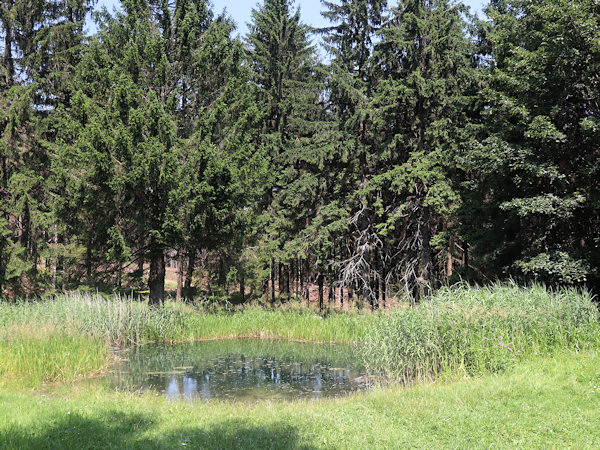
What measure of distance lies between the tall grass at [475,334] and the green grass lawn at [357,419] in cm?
84

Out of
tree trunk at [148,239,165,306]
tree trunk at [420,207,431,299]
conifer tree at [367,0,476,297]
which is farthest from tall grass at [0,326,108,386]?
tree trunk at [420,207,431,299]

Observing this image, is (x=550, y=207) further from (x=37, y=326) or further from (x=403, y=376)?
(x=37, y=326)

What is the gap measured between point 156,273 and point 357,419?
14199mm

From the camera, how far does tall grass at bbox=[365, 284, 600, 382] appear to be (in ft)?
27.6

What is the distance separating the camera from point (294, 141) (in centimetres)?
2547

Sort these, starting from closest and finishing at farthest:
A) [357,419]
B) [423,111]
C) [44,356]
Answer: [357,419]
[44,356]
[423,111]

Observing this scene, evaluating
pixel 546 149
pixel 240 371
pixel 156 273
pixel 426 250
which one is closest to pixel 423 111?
pixel 426 250

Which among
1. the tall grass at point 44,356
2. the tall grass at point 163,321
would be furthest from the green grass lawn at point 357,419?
the tall grass at point 163,321

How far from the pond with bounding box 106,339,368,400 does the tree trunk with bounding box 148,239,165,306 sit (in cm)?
393

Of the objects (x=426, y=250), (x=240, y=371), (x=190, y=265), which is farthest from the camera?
(x=190, y=265)

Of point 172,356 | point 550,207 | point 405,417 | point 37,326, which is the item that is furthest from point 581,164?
point 37,326

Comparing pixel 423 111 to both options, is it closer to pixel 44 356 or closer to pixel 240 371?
pixel 240 371

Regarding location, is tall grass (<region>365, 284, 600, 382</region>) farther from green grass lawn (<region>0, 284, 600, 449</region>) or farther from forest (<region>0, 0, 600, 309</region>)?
forest (<region>0, 0, 600, 309</region>)

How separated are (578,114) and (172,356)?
15574 mm
